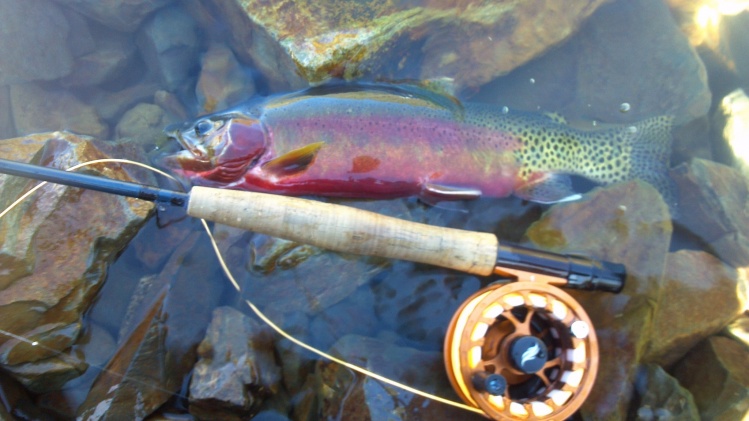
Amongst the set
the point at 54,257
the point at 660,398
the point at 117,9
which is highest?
the point at 117,9

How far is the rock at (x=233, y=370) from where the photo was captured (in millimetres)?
2498

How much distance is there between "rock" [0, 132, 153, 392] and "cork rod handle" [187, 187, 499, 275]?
907mm

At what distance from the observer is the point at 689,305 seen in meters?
2.69

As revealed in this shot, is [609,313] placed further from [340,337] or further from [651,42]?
[651,42]

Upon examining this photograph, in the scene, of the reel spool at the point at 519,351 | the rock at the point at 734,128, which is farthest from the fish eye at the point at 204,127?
the rock at the point at 734,128

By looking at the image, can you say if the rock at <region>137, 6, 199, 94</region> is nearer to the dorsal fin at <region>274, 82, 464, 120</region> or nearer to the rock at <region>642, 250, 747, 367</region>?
the dorsal fin at <region>274, 82, 464, 120</region>

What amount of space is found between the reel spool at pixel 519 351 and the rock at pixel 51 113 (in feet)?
11.5

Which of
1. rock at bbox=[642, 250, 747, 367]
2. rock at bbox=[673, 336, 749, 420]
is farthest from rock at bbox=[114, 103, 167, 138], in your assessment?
rock at bbox=[673, 336, 749, 420]

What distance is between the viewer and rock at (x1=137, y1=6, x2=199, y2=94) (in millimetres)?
3879

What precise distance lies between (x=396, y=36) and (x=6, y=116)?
342 centimetres

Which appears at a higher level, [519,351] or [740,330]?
[519,351]

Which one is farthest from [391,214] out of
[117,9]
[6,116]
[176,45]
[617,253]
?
[6,116]

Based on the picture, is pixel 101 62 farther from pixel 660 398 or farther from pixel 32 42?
pixel 660 398

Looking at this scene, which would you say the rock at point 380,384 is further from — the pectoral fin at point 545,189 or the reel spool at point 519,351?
the pectoral fin at point 545,189
